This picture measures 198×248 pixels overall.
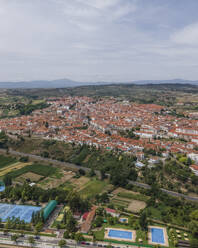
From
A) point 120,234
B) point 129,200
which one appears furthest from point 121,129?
point 120,234

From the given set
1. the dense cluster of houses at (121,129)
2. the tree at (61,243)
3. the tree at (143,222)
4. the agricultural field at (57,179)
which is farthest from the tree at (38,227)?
the dense cluster of houses at (121,129)

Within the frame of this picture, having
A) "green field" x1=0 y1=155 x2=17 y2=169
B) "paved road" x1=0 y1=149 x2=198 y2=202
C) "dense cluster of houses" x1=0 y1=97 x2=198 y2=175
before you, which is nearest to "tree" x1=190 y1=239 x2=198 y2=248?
"paved road" x1=0 y1=149 x2=198 y2=202

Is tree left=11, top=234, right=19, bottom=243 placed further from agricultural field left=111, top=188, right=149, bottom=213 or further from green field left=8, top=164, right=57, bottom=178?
green field left=8, top=164, right=57, bottom=178

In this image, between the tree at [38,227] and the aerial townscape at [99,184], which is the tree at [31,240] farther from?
the tree at [38,227]

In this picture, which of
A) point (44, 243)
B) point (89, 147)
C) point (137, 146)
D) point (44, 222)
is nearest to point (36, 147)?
point (89, 147)

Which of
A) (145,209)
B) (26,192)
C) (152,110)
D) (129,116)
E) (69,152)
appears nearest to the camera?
(145,209)

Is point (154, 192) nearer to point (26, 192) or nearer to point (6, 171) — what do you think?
point (26, 192)

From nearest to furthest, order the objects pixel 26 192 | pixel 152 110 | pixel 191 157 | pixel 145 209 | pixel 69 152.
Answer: pixel 145 209, pixel 26 192, pixel 191 157, pixel 69 152, pixel 152 110
